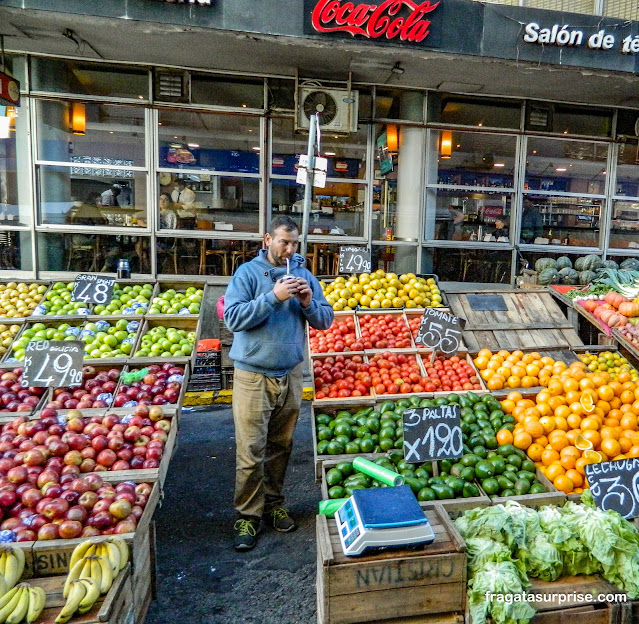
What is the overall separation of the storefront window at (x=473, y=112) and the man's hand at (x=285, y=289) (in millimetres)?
6720

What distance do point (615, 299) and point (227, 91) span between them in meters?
6.52

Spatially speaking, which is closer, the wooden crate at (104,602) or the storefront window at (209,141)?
the wooden crate at (104,602)

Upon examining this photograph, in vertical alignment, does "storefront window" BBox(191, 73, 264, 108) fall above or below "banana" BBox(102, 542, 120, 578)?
above

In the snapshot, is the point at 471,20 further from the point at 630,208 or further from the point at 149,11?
the point at 630,208

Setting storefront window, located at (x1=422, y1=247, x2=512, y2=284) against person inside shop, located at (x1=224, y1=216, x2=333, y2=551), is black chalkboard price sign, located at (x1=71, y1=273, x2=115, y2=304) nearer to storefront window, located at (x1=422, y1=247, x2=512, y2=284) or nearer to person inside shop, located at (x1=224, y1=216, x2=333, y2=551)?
person inside shop, located at (x1=224, y1=216, x2=333, y2=551)

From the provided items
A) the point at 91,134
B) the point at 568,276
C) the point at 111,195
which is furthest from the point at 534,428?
the point at 91,134

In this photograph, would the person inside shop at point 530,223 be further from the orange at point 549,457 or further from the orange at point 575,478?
the orange at point 575,478

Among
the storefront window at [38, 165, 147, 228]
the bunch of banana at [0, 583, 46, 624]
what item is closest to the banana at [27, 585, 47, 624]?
the bunch of banana at [0, 583, 46, 624]

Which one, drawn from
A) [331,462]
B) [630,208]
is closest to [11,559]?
[331,462]

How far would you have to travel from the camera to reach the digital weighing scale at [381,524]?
7.14 feet

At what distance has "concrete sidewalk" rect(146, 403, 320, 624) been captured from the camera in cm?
303

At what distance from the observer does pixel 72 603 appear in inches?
81.0

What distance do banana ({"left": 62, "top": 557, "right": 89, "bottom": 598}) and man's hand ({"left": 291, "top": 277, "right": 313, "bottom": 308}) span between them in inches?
73.5

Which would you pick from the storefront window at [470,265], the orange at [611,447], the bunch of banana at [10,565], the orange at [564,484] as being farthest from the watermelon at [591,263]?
the bunch of banana at [10,565]
